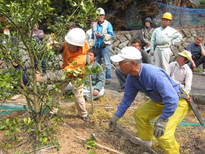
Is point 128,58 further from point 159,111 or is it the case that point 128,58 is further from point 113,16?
point 113,16

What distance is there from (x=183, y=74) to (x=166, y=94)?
5.25 ft

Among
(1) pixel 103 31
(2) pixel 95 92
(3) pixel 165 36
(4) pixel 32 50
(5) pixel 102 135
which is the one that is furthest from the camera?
(1) pixel 103 31

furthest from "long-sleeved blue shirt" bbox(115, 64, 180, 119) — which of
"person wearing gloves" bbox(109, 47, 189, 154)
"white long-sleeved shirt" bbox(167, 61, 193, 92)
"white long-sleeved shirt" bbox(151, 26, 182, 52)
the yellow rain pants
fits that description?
"white long-sleeved shirt" bbox(151, 26, 182, 52)

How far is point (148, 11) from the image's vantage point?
1250 centimetres

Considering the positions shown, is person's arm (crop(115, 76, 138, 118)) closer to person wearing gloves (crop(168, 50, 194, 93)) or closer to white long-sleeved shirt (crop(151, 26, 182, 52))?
person wearing gloves (crop(168, 50, 194, 93))

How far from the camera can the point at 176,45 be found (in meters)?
12.5

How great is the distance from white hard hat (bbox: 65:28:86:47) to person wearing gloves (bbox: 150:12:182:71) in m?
3.05

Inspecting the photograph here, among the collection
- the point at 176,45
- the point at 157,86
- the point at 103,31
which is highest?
the point at 103,31

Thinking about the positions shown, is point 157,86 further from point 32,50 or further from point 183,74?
point 183,74

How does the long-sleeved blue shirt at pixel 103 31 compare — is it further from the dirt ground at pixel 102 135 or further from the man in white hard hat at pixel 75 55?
the man in white hard hat at pixel 75 55

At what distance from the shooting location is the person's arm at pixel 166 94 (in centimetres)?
320

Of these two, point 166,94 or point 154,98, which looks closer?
point 166,94

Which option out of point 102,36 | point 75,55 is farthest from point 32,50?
point 102,36

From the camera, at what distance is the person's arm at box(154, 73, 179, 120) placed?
320 cm
